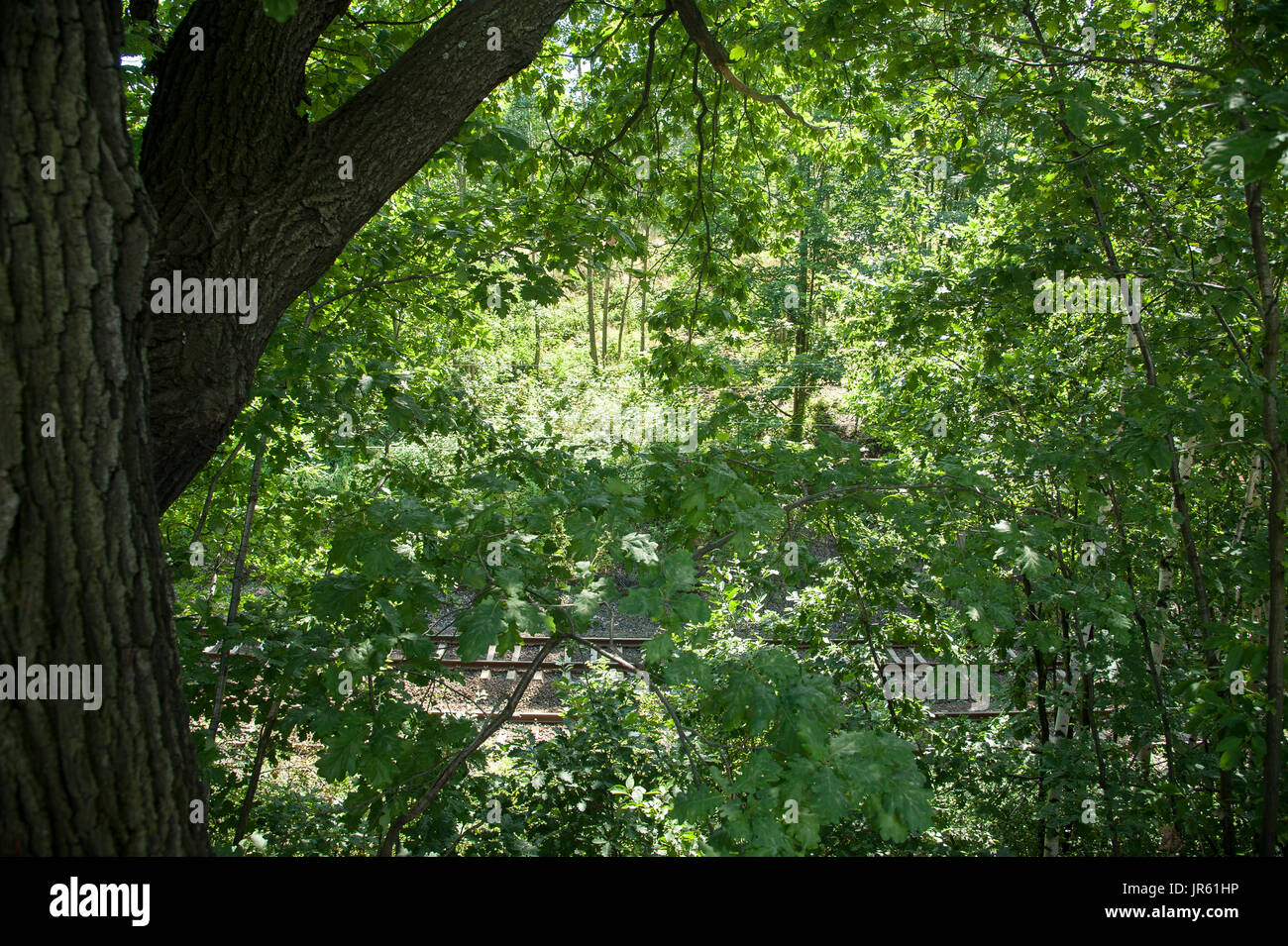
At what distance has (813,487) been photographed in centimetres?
346

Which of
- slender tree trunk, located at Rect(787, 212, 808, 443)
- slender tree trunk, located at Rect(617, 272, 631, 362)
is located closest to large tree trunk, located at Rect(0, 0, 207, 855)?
slender tree trunk, located at Rect(787, 212, 808, 443)

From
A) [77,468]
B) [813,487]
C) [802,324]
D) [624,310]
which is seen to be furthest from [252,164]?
[624,310]

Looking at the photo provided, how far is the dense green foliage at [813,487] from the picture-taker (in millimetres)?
2436

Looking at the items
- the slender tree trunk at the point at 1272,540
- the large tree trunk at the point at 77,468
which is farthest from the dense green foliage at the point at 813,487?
the large tree trunk at the point at 77,468

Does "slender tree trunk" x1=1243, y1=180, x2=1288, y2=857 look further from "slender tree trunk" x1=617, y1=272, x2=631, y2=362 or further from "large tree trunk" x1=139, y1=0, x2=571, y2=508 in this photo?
"slender tree trunk" x1=617, y1=272, x2=631, y2=362

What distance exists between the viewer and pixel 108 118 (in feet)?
5.32

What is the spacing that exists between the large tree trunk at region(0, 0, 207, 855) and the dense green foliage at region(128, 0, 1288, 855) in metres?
0.62

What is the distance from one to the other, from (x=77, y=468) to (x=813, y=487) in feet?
9.16

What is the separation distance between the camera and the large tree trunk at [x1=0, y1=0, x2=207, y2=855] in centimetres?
144

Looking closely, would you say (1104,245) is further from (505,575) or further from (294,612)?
(294,612)

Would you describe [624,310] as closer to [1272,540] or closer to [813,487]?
[813,487]

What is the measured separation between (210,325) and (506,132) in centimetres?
185

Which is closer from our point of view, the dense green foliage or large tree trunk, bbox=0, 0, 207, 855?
large tree trunk, bbox=0, 0, 207, 855
